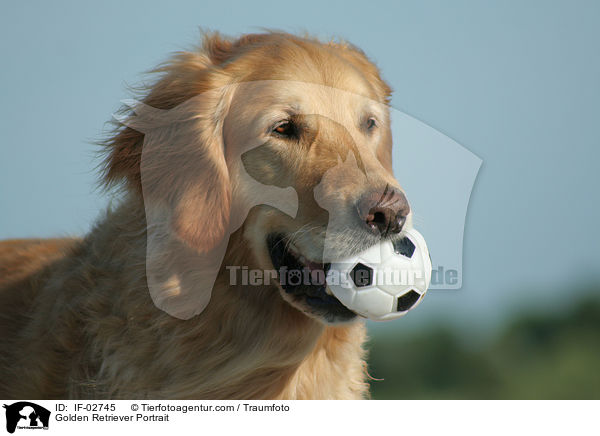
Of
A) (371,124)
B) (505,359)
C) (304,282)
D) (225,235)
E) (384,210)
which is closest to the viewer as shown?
(384,210)

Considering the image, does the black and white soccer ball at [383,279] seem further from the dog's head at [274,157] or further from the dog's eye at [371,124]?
the dog's eye at [371,124]

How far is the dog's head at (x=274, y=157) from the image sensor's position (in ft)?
11.3

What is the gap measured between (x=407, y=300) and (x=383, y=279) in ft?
0.54

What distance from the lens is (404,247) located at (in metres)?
3.35

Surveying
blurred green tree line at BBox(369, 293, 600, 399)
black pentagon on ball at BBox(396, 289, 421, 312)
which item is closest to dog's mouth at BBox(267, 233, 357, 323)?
black pentagon on ball at BBox(396, 289, 421, 312)

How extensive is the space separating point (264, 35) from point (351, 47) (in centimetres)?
73

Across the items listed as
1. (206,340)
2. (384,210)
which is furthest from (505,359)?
(384,210)

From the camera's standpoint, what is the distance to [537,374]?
21203 millimetres

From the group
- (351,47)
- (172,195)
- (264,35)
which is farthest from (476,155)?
(172,195)

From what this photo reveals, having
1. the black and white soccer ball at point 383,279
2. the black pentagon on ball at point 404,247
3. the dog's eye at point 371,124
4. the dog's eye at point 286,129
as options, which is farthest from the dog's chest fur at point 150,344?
the dog's eye at point 371,124

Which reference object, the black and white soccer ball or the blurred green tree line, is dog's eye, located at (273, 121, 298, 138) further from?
the blurred green tree line

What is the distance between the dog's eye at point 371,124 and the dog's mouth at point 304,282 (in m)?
0.87

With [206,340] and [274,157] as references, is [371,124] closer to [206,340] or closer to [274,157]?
[274,157]
